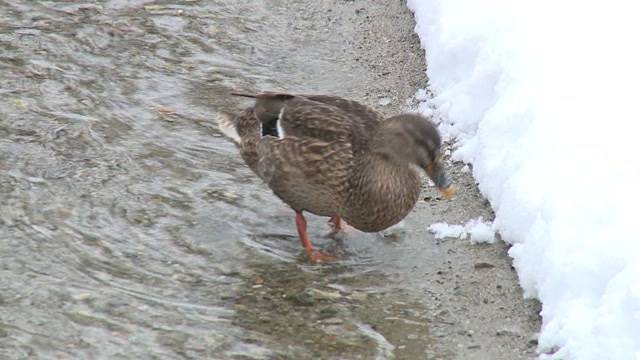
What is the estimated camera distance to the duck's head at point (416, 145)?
6074mm

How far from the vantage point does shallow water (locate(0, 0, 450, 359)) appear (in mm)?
5359

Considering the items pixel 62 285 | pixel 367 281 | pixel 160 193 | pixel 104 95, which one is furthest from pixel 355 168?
pixel 104 95

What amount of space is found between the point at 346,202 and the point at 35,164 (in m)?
1.83

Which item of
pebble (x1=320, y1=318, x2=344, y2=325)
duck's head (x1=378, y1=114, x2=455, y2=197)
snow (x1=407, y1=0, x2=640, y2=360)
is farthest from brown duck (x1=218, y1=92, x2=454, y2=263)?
pebble (x1=320, y1=318, x2=344, y2=325)

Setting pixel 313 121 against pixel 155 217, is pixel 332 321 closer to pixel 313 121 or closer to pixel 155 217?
pixel 313 121

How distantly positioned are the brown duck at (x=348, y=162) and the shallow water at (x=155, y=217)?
0.96ft

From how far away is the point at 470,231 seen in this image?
6.41 meters

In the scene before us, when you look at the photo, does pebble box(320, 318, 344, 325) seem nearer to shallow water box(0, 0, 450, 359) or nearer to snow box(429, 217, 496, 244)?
shallow water box(0, 0, 450, 359)

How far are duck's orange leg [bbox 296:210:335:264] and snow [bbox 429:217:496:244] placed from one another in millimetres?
627

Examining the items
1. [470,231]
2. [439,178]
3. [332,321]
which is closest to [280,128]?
[439,178]

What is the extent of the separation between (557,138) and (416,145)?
2.81 feet

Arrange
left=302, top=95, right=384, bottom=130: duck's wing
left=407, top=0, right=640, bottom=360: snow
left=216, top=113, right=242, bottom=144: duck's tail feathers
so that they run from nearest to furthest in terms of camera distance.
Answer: left=407, top=0, right=640, bottom=360: snow → left=302, top=95, right=384, bottom=130: duck's wing → left=216, top=113, right=242, bottom=144: duck's tail feathers

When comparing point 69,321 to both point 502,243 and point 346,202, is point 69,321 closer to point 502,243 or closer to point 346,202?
point 346,202

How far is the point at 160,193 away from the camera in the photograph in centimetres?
668
